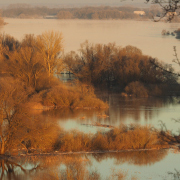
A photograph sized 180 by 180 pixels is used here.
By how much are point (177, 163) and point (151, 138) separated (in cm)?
192

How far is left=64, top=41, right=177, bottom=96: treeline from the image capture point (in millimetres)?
28630

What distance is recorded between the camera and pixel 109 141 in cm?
1355

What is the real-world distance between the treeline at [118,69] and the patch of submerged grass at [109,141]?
13603 millimetres

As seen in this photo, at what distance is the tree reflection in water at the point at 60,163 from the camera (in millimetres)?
10391

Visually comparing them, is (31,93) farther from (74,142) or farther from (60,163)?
(60,163)

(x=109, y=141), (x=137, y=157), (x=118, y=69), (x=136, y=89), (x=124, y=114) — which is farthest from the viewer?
(x=118, y=69)

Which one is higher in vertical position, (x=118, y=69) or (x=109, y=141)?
(x=109, y=141)

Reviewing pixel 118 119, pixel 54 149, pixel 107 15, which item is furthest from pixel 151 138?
pixel 107 15

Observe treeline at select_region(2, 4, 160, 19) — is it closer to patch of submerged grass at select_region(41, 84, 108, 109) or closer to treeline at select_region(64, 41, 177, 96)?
treeline at select_region(64, 41, 177, 96)

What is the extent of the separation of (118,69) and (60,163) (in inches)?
793

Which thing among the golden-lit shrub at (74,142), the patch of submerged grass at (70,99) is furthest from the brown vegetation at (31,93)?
the golden-lit shrub at (74,142)

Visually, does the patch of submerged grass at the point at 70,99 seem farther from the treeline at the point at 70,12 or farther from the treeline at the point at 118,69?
the treeline at the point at 70,12

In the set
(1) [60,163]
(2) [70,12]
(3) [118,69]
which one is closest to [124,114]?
(1) [60,163]

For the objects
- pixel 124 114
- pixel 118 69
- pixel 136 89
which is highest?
pixel 118 69
